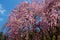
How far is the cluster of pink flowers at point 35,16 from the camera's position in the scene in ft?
28.6

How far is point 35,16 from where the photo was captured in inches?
348

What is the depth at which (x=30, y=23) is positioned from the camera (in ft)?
28.4

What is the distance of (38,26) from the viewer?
8734 millimetres

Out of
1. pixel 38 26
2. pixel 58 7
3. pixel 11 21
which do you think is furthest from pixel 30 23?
pixel 58 7

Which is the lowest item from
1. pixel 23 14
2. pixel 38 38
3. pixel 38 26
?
pixel 38 38

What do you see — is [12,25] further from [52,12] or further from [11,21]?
[52,12]

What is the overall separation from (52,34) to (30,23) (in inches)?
50.6

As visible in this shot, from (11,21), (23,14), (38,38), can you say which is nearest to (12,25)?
(11,21)

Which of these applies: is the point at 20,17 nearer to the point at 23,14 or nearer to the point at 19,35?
the point at 23,14

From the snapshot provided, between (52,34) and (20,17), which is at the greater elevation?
(20,17)

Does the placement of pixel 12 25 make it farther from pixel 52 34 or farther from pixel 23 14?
pixel 52 34

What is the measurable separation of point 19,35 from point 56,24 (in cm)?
187

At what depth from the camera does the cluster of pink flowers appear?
28.6ft

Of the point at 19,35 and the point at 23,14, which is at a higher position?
the point at 23,14
